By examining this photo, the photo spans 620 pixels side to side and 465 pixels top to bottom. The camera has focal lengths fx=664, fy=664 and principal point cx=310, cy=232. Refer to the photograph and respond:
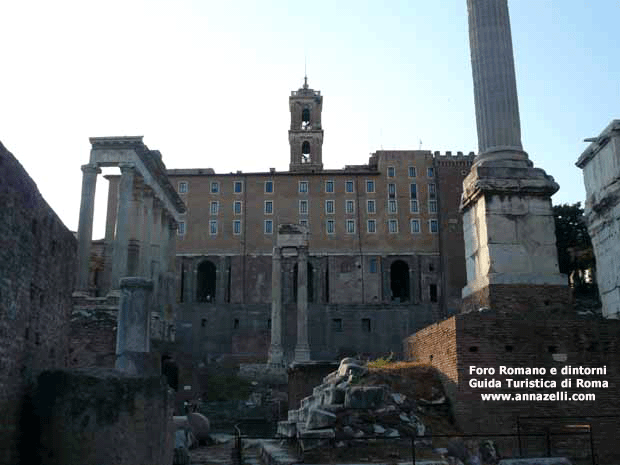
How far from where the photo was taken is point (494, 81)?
44.0 feet

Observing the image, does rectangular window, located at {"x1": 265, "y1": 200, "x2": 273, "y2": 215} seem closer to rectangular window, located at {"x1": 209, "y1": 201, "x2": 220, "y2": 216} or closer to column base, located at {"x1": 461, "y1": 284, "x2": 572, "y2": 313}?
rectangular window, located at {"x1": 209, "y1": 201, "x2": 220, "y2": 216}

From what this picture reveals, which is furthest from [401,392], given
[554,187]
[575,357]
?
[554,187]

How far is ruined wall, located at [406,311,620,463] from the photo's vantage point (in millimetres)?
10781

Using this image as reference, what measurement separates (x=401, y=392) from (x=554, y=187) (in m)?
4.76

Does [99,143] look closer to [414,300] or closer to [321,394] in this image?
[321,394]

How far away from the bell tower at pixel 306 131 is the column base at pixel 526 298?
61.8m

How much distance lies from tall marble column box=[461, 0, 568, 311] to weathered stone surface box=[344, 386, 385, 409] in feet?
8.66

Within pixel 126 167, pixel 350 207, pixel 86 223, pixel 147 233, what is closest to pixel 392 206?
pixel 350 207

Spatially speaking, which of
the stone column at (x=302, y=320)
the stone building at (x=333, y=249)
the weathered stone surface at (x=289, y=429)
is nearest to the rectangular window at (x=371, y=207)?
the stone building at (x=333, y=249)

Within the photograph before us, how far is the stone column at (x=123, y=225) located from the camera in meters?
33.3

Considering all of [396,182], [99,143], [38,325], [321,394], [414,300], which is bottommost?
[321,394]

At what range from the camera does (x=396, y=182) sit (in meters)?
66.2

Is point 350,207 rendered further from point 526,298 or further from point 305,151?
point 526,298

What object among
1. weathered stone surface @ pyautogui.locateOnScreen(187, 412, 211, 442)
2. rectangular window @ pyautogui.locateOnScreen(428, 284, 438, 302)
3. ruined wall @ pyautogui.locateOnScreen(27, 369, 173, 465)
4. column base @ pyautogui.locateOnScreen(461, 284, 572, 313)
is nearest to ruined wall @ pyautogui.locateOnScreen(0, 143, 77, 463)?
ruined wall @ pyautogui.locateOnScreen(27, 369, 173, 465)
